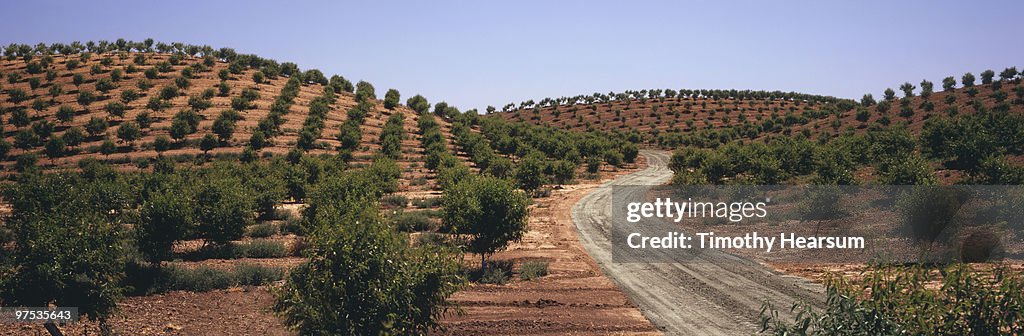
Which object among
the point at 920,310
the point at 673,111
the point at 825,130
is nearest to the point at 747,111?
the point at 673,111

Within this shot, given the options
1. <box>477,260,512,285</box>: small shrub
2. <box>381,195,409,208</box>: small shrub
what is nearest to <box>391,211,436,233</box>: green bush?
<box>381,195,409,208</box>: small shrub

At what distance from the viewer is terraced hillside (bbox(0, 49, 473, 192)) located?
68750 millimetres

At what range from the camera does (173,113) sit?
272ft

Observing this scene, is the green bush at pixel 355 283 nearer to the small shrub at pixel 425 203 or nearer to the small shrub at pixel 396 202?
the small shrub at pixel 425 203

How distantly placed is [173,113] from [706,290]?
8632 cm

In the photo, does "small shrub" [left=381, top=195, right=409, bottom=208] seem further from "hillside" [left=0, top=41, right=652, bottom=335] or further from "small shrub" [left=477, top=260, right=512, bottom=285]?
"small shrub" [left=477, top=260, right=512, bottom=285]

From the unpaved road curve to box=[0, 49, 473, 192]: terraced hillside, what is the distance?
38.8 metres

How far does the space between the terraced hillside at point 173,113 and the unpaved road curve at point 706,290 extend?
38.8m

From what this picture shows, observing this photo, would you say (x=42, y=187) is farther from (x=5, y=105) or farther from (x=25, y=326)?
(x=5, y=105)

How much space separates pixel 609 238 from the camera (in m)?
36.1

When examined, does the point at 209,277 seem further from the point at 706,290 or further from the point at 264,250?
the point at 706,290

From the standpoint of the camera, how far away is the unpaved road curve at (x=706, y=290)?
62.6 feet

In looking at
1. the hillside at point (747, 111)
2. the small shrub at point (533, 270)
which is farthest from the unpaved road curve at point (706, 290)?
the hillside at point (747, 111)

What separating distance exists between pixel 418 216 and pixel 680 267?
20.0m
